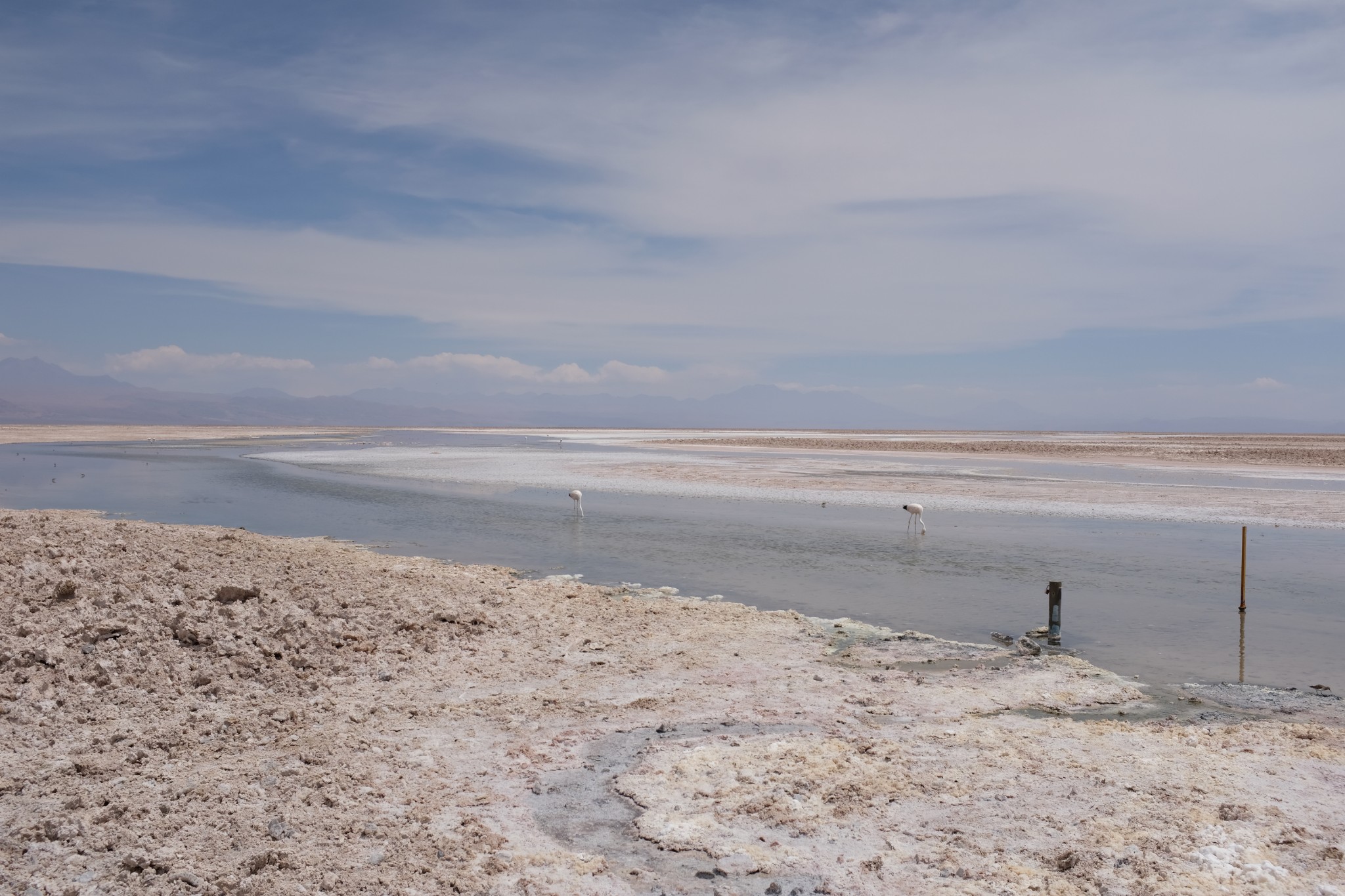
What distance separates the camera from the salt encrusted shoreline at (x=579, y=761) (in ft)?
16.1

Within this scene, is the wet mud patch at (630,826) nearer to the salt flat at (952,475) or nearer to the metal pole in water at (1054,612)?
the metal pole in water at (1054,612)

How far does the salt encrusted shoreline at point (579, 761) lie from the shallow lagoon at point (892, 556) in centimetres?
206

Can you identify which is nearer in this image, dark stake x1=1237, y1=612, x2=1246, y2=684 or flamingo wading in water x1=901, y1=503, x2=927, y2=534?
dark stake x1=1237, y1=612, x2=1246, y2=684

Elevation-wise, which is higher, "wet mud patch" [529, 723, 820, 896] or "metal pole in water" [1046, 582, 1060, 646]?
"metal pole in water" [1046, 582, 1060, 646]

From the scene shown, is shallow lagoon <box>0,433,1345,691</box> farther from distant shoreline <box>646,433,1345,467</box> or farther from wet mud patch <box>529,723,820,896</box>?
distant shoreline <box>646,433,1345,467</box>

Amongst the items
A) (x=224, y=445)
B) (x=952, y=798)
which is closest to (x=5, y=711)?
(x=952, y=798)

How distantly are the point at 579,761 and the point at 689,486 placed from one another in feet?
82.8

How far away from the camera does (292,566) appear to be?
500 inches

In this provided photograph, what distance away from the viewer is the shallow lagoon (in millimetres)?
11281

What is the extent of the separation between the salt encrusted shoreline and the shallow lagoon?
6.77 feet

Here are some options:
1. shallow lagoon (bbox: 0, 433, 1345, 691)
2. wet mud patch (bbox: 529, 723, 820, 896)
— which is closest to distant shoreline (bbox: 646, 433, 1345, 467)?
shallow lagoon (bbox: 0, 433, 1345, 691)

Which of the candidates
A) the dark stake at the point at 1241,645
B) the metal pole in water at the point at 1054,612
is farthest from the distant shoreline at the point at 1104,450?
the metal pole in water at the point at 1054,612

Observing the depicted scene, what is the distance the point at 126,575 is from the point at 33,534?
4.37m

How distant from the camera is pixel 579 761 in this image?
21.5 feet
